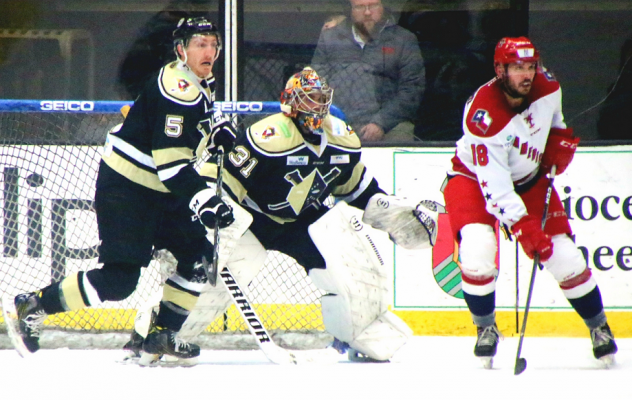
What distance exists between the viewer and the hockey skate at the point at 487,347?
9.78ft

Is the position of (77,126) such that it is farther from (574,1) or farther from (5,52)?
(574,1)

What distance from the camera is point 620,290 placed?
3902 mm

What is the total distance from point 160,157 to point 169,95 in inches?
7.7

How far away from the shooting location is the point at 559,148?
307 centimetres

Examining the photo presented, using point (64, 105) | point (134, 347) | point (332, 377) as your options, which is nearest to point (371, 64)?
point (64, 105)

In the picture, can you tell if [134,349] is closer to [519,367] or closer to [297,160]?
[297,160]

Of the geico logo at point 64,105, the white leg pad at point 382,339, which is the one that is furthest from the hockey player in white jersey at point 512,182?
the geico logo at point 64,105

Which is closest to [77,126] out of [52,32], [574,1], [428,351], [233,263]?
[52,32]

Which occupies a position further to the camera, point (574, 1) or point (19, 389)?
point (574, 1)

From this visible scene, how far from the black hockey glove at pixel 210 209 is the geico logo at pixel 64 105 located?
111cm

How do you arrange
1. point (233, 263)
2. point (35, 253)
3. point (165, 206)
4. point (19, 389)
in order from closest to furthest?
point (19, 389) < point (165, 206) < point (233, 263) < point (35, 253)

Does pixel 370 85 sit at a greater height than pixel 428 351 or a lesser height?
greater

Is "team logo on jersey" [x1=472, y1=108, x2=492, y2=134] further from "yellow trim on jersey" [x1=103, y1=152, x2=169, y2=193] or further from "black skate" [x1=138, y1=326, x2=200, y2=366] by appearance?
"black skate" [x1=138, y1=326, x2=200, y2=366]

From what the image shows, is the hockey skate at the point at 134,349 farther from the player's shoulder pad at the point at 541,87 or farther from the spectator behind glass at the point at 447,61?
the spectator behind glass at the point at 447,61
